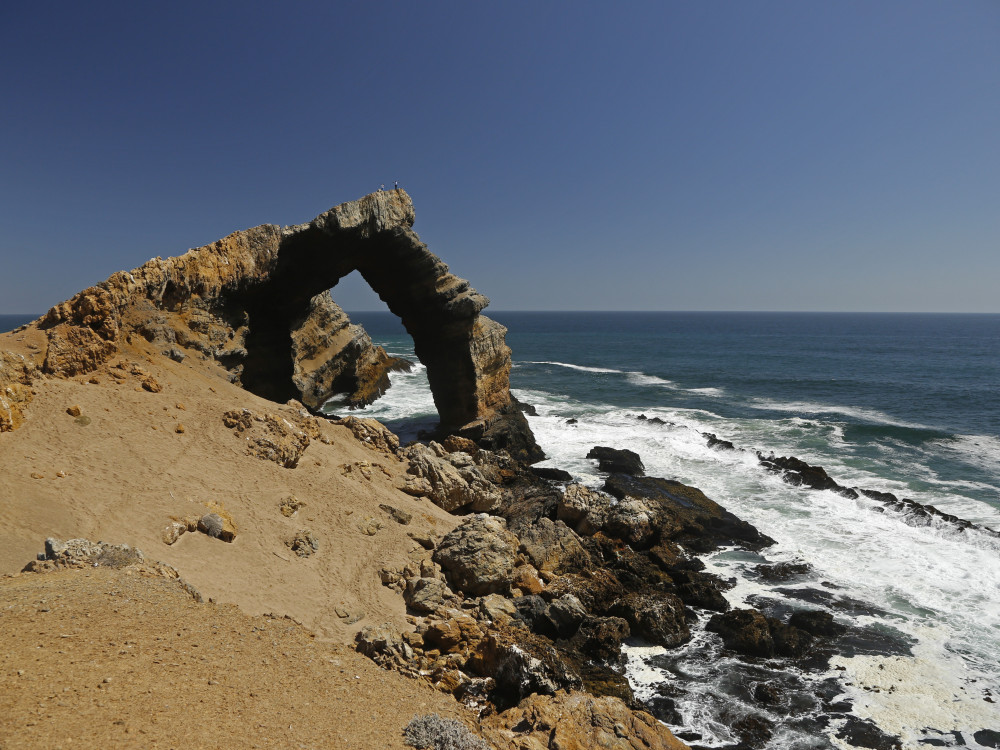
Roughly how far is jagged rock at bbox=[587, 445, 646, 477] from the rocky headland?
11.9 inches

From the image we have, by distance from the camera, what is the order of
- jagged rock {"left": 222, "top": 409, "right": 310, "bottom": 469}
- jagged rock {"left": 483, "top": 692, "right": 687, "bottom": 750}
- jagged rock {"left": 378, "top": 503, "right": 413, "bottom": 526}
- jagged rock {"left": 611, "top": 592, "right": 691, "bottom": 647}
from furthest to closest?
jagged rock {"left": 222, "top": 409, "right": 310, "bottom": 469} < jagged rock {"left": 378, "top": 503, "right": 413, "bottom": 526} < jagged rock {"left": 611, "top": 592, "right": 691, "bottom": 647} < jagged rock {"left": 483, "top": 692, "right": 687, "bottom": 750}

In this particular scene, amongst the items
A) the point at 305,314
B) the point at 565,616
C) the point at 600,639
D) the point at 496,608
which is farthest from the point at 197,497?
the point at 305,314

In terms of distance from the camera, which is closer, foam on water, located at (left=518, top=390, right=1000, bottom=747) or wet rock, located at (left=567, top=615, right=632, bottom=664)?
wet rock, located at (left=567, top=615, right=632, bottom=664)

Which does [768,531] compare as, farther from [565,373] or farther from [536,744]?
[565,373]

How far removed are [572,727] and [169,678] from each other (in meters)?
5.18

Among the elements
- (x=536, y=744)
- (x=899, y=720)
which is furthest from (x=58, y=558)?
(x=899, y=720)

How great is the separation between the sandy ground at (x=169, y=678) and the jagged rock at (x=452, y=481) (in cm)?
765

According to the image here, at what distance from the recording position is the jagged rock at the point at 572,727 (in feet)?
23.2

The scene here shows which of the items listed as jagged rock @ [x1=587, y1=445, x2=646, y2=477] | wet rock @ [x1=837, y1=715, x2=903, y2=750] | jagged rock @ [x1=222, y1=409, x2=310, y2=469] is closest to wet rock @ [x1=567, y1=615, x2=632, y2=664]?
wet rock @ [x1=837, y1=715, x2=903, y2=750]

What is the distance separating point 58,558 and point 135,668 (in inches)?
117

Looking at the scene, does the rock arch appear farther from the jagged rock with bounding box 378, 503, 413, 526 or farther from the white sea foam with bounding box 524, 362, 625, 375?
the white sea foam with bounding box 524, 362, 625, 375

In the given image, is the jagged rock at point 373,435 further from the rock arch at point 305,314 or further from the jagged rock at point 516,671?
the jagged rock at point 516,671

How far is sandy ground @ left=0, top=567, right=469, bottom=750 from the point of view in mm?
5211

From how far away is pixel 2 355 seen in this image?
1143 centimetres
